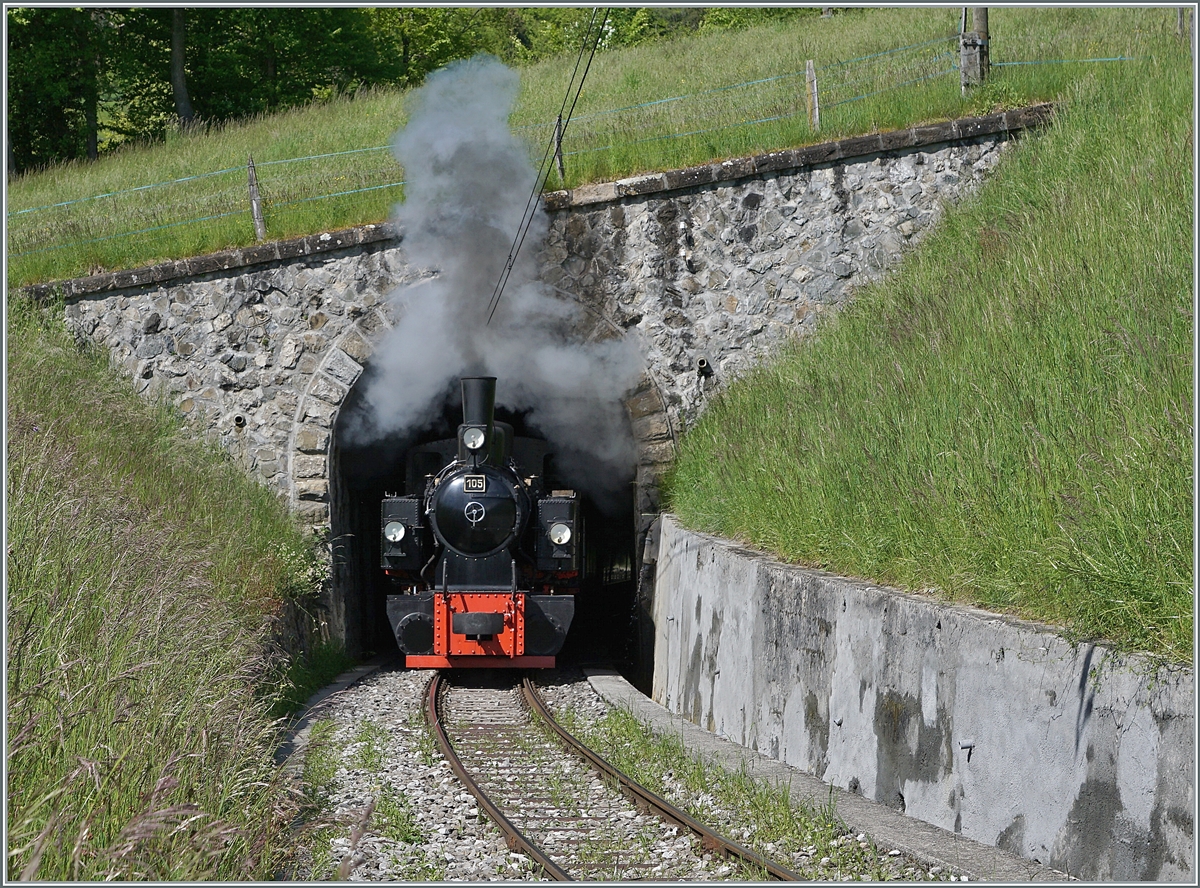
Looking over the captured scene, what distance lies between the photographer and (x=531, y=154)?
15.2m

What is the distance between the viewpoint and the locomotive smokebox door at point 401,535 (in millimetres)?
12922

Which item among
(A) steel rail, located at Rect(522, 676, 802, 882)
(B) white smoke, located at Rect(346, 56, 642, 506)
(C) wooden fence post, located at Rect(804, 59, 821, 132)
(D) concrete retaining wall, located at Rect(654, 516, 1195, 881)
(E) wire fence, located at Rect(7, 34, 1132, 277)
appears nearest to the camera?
(D) concrete retaining wall, located at Rect(654, 516, 1195, 881)

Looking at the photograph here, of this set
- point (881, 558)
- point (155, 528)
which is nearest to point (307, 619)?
point (155, 528)

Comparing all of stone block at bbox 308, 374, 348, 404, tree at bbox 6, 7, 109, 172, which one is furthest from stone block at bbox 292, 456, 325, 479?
tree at bbox 6, 7, 109, 172

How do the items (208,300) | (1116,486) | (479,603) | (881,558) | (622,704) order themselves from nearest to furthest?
(1116,486), (881,558), (622,704), (479,603), (208,300)

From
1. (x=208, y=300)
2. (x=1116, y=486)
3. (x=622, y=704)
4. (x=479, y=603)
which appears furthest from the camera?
(x=208, y=300)

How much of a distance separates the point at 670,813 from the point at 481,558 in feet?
20.1

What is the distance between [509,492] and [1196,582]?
8.52 metres

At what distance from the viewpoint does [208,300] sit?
1418 centimetres

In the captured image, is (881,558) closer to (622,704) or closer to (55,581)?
(622,704)

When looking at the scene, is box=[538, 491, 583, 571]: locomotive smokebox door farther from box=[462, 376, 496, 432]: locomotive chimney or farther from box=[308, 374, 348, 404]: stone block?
box=[308, 374, 348, 404]: stone block

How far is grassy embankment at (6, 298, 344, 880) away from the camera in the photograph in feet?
14.4

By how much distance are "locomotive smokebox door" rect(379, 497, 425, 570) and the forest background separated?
15.9 meters

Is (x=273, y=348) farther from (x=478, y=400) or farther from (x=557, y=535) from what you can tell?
(x=557, y=535)
